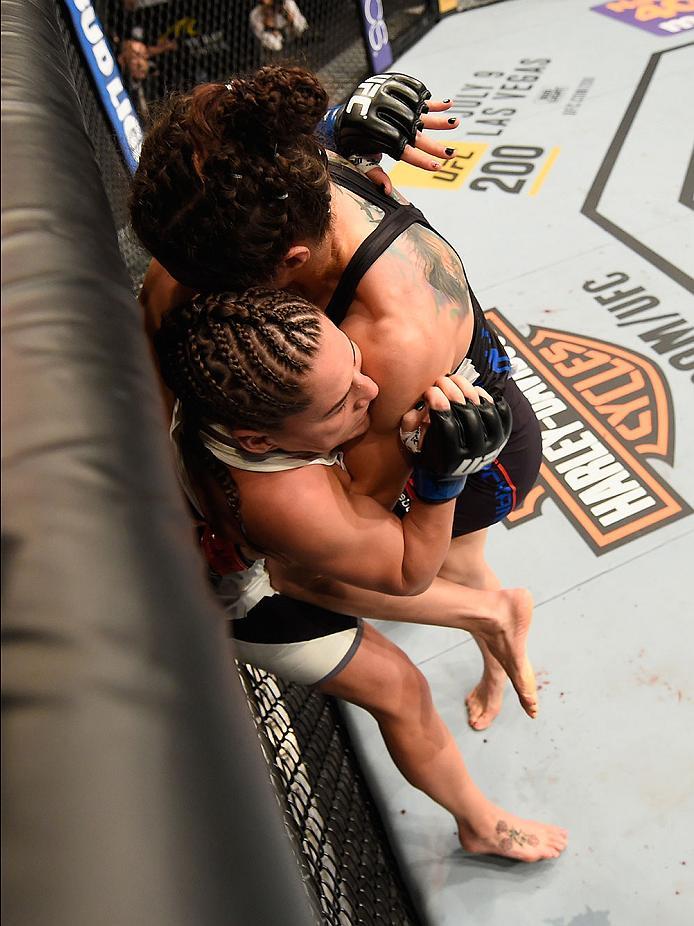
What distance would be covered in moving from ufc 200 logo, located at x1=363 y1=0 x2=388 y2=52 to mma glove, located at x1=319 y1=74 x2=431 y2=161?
162 inches

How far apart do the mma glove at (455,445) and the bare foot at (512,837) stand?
0.77 metres

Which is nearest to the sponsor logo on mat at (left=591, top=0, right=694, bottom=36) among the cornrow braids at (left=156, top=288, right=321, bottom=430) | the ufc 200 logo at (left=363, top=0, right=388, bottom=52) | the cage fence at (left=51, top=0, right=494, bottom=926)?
the cage fence at (left=51, top=0, right=494, bottom=926)

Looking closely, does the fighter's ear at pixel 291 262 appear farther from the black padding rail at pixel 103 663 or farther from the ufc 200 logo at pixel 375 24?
the ufc 200 logo at pixel 375 24

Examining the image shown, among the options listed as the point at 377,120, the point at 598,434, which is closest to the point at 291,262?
the point at 377,120

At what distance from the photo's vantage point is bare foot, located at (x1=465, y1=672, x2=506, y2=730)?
174 cm

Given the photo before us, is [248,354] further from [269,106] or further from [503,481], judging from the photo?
[503,481]

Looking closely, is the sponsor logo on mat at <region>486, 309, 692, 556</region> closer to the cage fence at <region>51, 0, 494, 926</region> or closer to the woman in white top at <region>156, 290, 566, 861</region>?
the cage fence at <region>51, 0, 494, 926</region>

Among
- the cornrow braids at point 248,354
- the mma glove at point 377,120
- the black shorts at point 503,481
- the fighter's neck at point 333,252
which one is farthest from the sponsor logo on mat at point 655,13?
the cornrow braids at point 248,354

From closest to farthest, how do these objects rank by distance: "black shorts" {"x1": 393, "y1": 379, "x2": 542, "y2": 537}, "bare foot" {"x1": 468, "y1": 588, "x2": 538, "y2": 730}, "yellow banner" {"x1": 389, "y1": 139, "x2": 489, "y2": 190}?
"black shorts" {"x1": 393, "y1": 379, "x2": 542, "y2": 537} < "bare foot" {"x1": 468, "y1": 588, "x2": 538, "y2": 730} < "yellow banner" {"x1": 389, "y1": 139, "x2": 489, "y2": 190}

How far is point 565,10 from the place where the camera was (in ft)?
18.1

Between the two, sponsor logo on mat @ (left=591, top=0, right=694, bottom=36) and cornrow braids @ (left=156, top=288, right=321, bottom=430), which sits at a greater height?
cornrow braids @ (left=156, top=288, right=321, bottom=430)

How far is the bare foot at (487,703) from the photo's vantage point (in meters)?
1.74

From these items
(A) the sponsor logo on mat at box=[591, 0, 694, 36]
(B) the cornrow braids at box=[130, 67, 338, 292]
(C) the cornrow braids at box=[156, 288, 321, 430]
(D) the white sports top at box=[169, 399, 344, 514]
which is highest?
(B) the cornrow braids at box=[130, 67, 338, 292]

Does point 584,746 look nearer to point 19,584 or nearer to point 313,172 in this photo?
point 313,172
